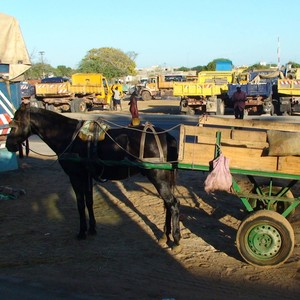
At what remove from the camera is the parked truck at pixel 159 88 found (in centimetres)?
4200

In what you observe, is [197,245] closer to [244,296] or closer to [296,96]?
[244,296]

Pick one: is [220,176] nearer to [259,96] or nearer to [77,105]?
[259,96]

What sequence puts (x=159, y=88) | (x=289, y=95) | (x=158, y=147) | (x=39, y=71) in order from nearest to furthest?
(x=158, y=147), (x=289, y=95), (x=159, y=88), (x=39, y=71)

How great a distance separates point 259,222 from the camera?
16.2 feet

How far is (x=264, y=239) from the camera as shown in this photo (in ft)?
16.4

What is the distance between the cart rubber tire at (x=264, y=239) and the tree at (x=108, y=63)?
63176 mm

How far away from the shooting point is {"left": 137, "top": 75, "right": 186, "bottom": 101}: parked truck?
4200cm

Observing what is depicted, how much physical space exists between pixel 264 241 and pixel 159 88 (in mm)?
38112

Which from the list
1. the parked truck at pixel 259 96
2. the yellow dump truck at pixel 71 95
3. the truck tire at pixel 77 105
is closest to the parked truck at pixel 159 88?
the yellow dump truck at pixel 71 95

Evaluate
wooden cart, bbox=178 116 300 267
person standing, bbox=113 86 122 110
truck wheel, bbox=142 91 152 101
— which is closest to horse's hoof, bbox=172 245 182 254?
wooden cart, bbox=178 116 300 267

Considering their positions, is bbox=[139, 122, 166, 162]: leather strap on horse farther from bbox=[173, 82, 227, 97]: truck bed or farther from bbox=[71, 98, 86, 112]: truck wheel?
bbox=[71, 98, 86, 112]: truck wheel

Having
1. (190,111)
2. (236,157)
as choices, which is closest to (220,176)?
(236,157)

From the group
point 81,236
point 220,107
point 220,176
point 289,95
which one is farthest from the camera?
point 220,107

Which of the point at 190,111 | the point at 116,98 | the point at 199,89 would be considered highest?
the point at 199,89
